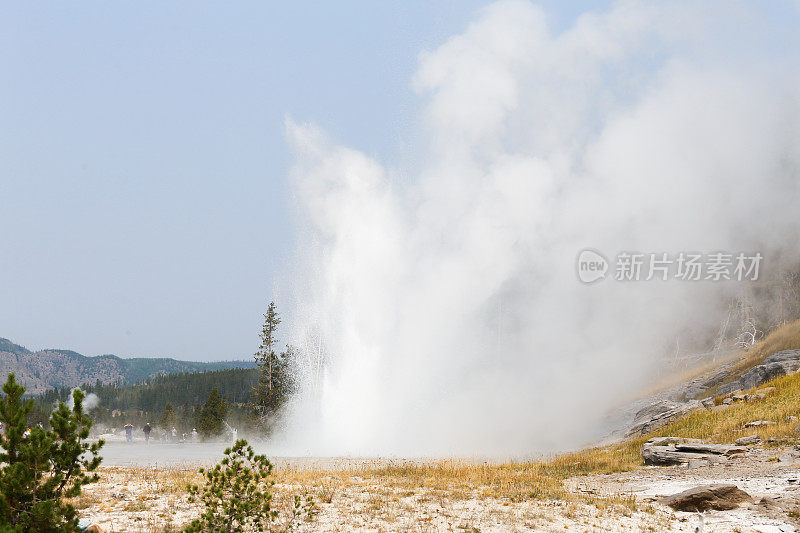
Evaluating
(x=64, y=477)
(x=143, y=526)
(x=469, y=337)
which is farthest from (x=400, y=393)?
(x=64, y=477)

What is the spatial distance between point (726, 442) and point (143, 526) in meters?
22.5

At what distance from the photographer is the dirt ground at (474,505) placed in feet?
36.8

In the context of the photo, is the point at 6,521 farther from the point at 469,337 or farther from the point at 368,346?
the point at 469,337

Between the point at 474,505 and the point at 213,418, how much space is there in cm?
5872

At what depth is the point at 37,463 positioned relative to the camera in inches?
297

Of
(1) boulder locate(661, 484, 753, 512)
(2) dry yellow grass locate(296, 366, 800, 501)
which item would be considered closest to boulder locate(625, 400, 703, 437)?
(2) dry yellow grass locate(296, 366, 800, 501)

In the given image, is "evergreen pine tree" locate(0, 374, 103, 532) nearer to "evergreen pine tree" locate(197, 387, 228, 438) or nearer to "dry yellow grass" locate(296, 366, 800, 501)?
"dry yellow grass" locate(296, 366, 800, 501)

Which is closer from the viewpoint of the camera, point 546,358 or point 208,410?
point 546,358

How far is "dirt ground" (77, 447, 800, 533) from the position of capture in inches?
441

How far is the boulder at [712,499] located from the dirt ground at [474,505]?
9.6 inches

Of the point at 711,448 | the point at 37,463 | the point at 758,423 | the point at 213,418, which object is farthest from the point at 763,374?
the point at 213,418

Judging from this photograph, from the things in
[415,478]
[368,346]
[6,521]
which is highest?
[368,346]

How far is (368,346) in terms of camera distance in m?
44.7

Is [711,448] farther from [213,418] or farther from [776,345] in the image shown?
[213,418]
